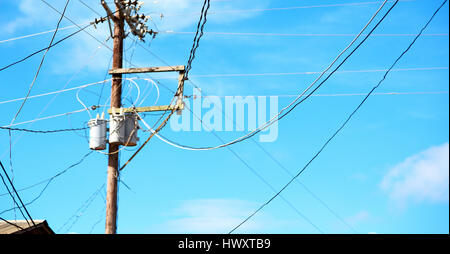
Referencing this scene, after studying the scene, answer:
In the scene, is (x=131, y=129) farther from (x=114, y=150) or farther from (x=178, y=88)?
(x=178, y=88)

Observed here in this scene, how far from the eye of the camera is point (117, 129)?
42.2 ft

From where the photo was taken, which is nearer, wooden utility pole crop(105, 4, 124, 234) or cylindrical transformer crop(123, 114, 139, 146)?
wooden utility pole crop(105, 4, 124, 234)

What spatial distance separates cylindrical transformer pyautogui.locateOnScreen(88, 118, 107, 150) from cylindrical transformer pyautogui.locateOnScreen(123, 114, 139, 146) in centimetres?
57

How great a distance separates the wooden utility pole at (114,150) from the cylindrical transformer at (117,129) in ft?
0.85

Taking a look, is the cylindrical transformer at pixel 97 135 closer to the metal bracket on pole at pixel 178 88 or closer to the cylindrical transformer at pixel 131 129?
the metal bracket on pole at pixel 178 88

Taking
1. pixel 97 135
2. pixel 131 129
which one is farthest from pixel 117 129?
pixel 97 135

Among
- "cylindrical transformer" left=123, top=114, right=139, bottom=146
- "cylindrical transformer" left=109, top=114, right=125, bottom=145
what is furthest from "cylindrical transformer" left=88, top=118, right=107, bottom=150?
"cylindrical transformer" left=123, top=114, right=139, bottom=146

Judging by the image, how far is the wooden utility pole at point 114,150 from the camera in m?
12.4

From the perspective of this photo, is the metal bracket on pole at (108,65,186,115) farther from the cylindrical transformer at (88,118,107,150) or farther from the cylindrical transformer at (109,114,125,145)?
the cylindrical transformer at (88,118,107,150)

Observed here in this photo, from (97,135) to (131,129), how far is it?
2.84ft

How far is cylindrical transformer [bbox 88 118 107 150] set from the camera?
1293cm
